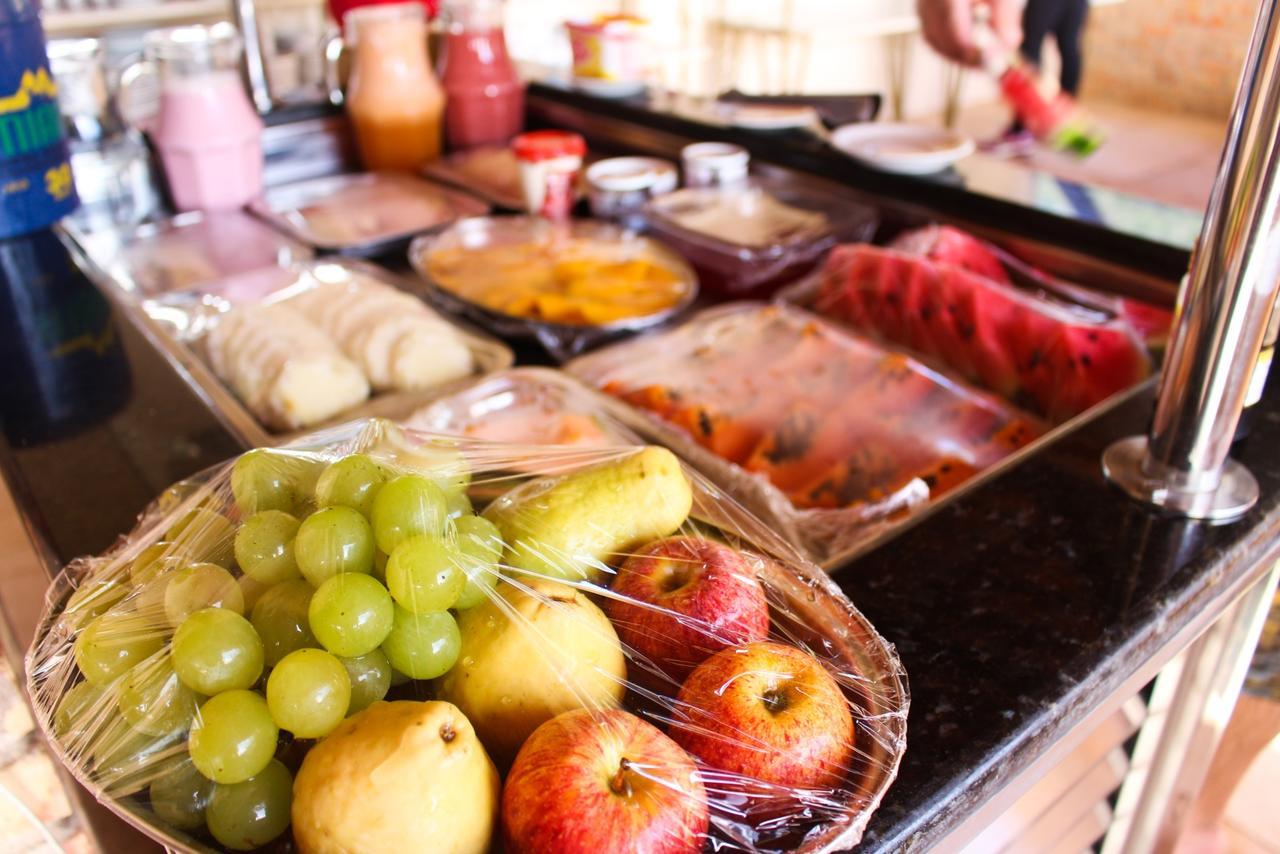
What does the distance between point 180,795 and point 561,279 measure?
1045 mm

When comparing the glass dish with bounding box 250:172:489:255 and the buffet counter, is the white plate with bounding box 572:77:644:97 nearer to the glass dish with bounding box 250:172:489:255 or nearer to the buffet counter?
the glass dish with bounding box 250:172:489:255

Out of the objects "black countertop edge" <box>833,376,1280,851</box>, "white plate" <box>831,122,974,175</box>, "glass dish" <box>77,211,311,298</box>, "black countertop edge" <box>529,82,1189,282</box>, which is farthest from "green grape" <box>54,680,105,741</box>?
"white plate" <box>831,122,974,175</box>

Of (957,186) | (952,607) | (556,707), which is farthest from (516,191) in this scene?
(556,707)

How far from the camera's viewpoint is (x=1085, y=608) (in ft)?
2.44

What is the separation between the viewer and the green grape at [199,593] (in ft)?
1.66

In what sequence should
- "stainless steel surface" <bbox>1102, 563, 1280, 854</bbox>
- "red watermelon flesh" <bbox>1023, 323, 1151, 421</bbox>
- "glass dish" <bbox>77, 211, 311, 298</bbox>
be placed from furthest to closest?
1. "glass dish" <bbox>77, 211, 311, 298</bbox>
2. "red watermelon flesh" <bbox>1023, 323, 1151, 421</bbox>
3. "stainless steel surface" <bbox>1102, 563, 1280, 854</bbox>

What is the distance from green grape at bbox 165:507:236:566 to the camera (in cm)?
56

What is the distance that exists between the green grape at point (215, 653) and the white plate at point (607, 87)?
1.76 metres

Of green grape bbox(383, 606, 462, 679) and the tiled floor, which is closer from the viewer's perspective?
green grape bbox(383, 606, 462, 679)

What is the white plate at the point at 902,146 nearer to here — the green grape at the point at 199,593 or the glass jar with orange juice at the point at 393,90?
the glass jar with orange juice at the point at 393,90

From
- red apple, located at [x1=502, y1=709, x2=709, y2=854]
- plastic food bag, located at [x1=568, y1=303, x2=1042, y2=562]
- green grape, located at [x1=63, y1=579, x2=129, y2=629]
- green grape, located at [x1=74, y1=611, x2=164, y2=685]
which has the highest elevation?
green grape, located at [x1=74, y1=611, x2=164, y2=685]

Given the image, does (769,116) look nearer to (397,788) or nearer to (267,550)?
(267,550)

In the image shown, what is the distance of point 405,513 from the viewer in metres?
0.52

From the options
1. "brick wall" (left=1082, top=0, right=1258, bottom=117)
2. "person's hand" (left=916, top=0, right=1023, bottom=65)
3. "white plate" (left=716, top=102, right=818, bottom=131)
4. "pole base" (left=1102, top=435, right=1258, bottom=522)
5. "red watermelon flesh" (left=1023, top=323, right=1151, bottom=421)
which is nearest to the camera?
"pole base" (left=1102, top=435, right=1258, bottom=522)
